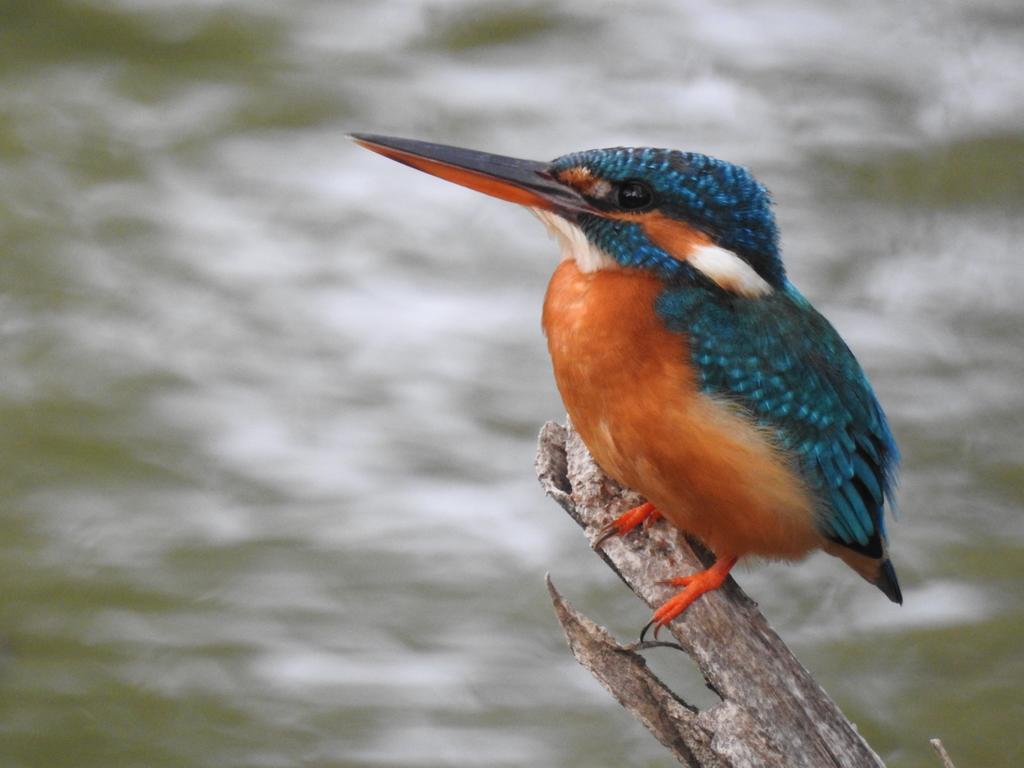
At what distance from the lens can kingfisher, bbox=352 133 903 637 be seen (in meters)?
3.02

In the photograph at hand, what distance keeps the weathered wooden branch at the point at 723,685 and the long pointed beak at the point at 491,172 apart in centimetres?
72

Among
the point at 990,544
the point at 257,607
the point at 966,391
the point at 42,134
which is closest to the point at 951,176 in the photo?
the point at 966,391

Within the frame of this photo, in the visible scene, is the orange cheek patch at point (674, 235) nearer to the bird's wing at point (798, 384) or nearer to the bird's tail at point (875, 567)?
the bird's wing at point (798, 384)

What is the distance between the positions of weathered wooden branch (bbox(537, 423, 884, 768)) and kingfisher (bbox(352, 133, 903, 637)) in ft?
0.20

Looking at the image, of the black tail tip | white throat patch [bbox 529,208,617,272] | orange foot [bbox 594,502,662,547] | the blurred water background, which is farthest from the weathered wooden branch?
the blurred water background

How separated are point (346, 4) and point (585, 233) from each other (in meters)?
5.16

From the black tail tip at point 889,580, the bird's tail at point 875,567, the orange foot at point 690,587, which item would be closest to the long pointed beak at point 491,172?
the orange foot at point 690,587

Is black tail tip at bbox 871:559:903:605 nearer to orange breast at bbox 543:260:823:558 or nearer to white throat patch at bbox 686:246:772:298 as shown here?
orange breast at bbox 543:260:823:558

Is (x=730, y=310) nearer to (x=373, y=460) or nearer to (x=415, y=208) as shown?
(x=373, y=460)

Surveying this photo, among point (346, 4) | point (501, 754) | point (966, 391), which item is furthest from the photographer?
point (346, 4)

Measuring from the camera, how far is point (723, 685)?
9.20 feet

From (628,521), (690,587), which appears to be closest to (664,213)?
(628,521)

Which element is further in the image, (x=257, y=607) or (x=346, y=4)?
(x=346, y=4)

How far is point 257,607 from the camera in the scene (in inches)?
262
